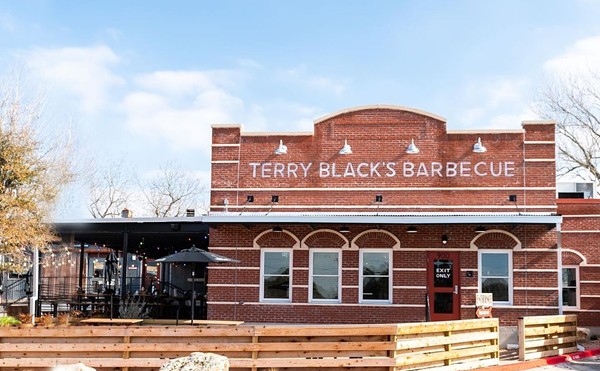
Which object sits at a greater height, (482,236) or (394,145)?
(394,145)

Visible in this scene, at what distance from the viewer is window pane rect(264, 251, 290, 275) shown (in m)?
20.7

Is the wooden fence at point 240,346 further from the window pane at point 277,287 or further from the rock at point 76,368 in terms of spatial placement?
the window pane at point 277,287

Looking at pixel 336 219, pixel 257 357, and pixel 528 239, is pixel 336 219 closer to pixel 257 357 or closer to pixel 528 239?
pixel 528 239

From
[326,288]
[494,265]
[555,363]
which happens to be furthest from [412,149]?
[555,363]

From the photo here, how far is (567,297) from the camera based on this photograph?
2266 centimetres

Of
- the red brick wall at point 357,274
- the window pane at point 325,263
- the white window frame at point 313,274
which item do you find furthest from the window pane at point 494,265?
the window pane at point 325,263

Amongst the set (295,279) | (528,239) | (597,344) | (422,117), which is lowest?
(597,344)

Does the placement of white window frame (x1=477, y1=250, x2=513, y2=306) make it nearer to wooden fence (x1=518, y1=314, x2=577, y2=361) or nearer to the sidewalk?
wooden fence (x1=518, y1=314, x2=577, y2=361)

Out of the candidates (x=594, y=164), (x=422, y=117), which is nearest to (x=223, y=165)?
(x=422, y=117)

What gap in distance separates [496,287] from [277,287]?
247 inches

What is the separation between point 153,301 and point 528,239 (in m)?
11.8

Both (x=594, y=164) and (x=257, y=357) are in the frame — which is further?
(x=594, y=164)

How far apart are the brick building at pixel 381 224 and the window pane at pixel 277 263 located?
0.03 m

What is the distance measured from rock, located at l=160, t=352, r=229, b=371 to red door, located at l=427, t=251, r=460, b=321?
404 inches
